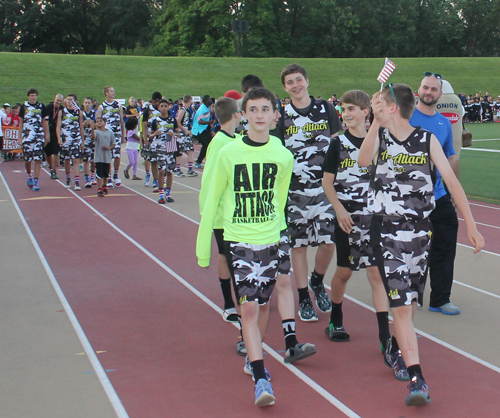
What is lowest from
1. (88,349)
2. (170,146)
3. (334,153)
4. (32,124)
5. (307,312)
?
(88,349)

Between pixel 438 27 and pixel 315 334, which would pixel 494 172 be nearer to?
pixel 315 334

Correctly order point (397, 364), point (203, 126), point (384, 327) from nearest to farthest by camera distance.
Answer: point (397, 364)
point (384, 327)
point (203, 126)

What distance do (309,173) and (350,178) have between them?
487mm

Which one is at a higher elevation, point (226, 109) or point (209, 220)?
point (226, 109)

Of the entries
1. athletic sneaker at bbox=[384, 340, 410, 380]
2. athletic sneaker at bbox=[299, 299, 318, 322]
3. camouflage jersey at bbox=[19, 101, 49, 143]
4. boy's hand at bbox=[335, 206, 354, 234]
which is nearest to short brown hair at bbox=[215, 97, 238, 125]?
boy's hand at bbox=[335, 206, 354, 234]

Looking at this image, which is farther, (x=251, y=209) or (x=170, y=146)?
(x=170, y=146)

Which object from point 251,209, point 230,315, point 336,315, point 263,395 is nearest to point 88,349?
point 230,315

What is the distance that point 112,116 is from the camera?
15.1 m

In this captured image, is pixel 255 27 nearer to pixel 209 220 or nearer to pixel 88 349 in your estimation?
pixel 88 349

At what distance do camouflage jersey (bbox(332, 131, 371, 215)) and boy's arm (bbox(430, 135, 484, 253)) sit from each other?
1.18 metres

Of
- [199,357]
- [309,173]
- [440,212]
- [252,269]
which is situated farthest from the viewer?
[440,212]

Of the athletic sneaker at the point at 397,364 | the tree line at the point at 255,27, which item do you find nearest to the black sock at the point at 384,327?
the athletic sneaker at the point at 397,364

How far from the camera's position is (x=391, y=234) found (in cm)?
414

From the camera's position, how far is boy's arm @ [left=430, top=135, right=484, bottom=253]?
384 cm
